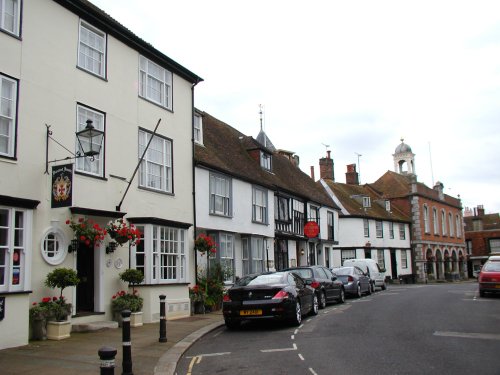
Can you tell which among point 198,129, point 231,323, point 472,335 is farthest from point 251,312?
point 198,129

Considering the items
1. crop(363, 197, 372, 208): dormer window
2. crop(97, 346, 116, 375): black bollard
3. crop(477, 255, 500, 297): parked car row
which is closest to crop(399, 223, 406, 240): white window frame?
crop(363, 197, 372, 208): dormer window

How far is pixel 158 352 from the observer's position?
402 inches

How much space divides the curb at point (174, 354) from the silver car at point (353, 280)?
11.1 metres

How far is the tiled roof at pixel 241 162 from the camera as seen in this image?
70.9ft

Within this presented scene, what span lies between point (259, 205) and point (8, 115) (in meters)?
14.9

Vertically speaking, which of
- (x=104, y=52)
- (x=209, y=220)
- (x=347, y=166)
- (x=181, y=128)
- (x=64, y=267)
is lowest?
(x=64, y=267)

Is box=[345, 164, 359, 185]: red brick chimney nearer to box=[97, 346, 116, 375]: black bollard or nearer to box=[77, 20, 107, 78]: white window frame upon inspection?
box=[77, 20, 107, 78]: white window frame

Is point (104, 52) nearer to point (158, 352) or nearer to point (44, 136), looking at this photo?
point (44, 136)

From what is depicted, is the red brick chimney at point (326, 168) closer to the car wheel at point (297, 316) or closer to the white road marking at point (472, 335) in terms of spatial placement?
the car wheel at point (297, 316)

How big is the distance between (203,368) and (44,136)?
23.9 ft

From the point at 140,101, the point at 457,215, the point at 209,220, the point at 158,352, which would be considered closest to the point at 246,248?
the point at 209,220

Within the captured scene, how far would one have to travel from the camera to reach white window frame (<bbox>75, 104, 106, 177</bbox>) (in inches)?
547

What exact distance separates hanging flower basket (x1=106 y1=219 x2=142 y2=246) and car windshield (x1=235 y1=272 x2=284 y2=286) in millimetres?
3286

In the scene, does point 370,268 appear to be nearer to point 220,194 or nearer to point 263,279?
point 220,194
